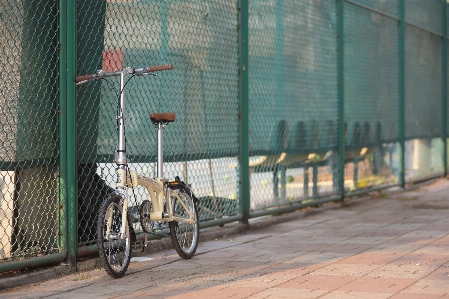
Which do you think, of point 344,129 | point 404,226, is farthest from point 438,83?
point 404,226

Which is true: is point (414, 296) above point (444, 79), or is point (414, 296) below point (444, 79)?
below

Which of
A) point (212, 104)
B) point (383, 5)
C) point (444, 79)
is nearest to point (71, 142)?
point (212, 104)

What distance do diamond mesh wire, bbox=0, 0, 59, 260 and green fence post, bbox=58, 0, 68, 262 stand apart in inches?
1.5

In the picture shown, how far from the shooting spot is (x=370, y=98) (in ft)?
38.4

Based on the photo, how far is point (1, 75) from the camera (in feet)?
18.2

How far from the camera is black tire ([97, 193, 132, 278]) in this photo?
5512 millimetres

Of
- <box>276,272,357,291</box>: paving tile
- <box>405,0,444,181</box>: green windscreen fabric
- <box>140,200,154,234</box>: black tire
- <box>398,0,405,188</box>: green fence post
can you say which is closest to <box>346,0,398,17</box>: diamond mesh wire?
<box>398,0,405,188</box>: green fence post

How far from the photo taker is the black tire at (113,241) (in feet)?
18.1

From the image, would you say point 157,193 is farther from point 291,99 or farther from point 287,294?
point 291,99

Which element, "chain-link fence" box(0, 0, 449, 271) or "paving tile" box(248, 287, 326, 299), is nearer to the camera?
"paving tile" box(248, 287, 326, 299)

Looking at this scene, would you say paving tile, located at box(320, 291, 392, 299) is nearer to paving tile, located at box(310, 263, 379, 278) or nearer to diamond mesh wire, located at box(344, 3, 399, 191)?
paving tile, located at box(310, 263, 379, 278)

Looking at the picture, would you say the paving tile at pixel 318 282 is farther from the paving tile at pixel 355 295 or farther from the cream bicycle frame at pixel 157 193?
the cream bicycle frame at pixel 157 193

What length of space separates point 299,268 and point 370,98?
6090 mm

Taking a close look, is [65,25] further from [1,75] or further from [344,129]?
[344,129]
